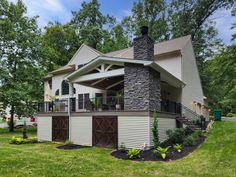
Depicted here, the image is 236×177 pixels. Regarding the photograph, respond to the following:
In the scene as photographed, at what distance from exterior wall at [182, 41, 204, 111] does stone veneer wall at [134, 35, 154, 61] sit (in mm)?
6135

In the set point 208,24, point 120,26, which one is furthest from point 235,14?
point 120,26

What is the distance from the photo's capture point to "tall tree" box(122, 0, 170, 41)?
115 feet

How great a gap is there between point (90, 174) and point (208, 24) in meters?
30.9

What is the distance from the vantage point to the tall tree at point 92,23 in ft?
122

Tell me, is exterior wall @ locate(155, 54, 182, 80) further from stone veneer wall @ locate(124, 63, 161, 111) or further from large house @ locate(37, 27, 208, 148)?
stone veneer wall @ locate(124, 63, 161, 111)

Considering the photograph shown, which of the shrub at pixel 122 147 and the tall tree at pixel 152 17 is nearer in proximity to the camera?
the shrub at pixel 122 147

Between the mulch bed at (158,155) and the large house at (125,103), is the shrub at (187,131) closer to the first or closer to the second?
the large house at (125,103)

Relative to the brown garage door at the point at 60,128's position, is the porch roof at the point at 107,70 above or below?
above

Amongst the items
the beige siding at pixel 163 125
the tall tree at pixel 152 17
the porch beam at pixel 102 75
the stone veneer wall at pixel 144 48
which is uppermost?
the tall tree at pixel 152 17

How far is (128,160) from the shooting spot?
9680mm

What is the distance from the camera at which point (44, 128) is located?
16875 mm

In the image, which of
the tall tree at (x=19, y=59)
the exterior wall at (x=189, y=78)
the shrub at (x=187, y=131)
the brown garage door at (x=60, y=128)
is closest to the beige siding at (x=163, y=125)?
the shrub at (x=187, y=131)

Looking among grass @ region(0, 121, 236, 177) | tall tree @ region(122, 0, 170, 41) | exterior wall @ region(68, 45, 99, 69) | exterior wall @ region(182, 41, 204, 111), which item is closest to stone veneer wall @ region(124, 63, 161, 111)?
grass @ region(0, 121, 236, 177)

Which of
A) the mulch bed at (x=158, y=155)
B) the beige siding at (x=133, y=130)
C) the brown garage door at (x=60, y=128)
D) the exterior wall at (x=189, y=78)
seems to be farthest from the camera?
the exterior wall at (x=189, y=78)
